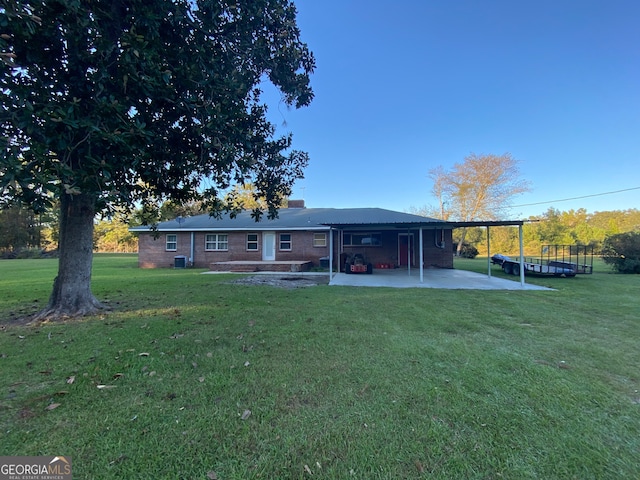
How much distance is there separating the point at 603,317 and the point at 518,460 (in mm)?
6278

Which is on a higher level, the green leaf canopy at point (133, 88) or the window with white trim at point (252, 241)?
the green leaf canopy at point (133, 88)

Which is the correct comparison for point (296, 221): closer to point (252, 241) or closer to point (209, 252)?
point (252, 241)

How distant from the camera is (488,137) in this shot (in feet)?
95.3

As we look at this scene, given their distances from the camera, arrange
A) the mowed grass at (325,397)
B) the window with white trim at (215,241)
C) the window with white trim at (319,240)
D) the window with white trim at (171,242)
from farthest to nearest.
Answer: the window with white trim at (171,242) → the window with white trim at (215,241) → the window with white trim at (319,240) → the mowed grass at (325,397)

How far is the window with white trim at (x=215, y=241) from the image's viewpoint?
1925 cm

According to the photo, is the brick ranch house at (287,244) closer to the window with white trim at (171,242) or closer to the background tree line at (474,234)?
the window with white trim at (171,242)

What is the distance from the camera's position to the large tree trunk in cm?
609

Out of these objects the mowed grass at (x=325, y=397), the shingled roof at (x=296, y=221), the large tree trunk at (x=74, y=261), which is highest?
the shingled roof at (x=296, y=221)

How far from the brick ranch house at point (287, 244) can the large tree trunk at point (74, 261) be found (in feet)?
33.8

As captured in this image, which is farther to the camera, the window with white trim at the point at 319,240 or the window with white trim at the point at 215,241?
the window with white trim at the point at 215,241

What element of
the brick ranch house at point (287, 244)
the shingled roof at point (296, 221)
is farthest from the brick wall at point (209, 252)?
the shingled roof at point (296, 221)

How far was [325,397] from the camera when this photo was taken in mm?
2877

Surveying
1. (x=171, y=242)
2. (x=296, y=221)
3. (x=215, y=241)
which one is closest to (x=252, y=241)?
(x=215, y=241)

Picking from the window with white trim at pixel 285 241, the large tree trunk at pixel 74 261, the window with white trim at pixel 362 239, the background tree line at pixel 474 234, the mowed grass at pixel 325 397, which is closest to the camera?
the mowed grass at pixel 325 397
